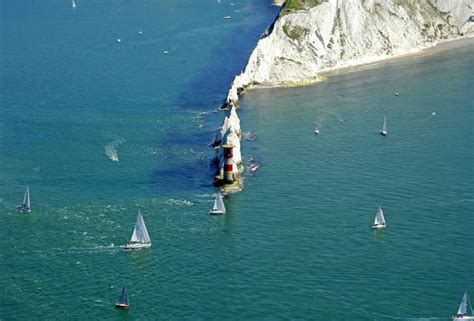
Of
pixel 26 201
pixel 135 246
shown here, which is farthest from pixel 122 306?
pixel 26 201

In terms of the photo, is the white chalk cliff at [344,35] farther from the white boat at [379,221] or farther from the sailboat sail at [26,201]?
the white boat at [379,221]

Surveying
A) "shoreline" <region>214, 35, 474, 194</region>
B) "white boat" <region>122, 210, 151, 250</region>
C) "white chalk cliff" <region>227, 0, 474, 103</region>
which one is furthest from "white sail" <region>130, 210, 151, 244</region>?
"white chalk cliff" <region>227, 0, 474, 103</region>

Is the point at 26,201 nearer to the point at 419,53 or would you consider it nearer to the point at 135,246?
the point at 135,246

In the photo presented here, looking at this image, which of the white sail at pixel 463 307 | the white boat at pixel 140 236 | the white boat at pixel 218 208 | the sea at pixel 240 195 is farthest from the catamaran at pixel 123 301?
the white sail at pixel 463 307

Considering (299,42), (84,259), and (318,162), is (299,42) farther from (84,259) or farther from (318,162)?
(84,259)

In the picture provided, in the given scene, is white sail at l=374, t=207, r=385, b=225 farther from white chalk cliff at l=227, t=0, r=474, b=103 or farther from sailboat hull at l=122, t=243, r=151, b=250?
white chalk cliff at l=227, t=0, r=474, b=103

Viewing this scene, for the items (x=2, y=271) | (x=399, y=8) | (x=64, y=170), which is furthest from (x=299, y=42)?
(x=2, y=271)
